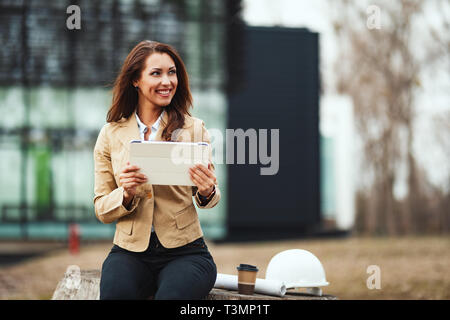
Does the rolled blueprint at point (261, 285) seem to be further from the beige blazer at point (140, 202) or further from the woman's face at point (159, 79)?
the woman's face at point (159, 79)

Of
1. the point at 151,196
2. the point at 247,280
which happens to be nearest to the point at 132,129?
the point at 151,196

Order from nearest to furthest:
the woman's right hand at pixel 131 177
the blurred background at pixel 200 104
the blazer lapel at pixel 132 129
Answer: the woman's right hand at pixel 131 177 < the blazer lapel at pixel 132 129 < the blurred background at pixel 200 104

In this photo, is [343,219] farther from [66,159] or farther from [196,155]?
[196,155]

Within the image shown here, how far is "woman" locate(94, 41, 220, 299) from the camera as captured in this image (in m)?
2.91

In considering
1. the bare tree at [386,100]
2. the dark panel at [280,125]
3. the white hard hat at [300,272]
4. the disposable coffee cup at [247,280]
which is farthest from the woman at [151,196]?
the bare tree at [386,100]

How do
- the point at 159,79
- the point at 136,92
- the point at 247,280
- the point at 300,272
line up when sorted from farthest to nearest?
the point at 300,272 < the point at 247,280 < the point at 136,92 < the point at 159,79

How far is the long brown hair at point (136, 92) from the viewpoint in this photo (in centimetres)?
318

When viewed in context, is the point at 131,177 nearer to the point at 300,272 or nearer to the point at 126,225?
the point at 126,225

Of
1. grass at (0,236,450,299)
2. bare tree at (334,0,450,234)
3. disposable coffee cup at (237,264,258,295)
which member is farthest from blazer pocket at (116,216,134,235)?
bare tree at (334,0,450,234)

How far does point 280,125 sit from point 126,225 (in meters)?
16.9

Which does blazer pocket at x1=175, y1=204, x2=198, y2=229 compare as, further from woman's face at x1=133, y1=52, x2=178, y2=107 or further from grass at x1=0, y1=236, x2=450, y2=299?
grass at x1=0, y1=236, x2=450, y2=299

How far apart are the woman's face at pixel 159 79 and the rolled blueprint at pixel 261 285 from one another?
44.0 inches

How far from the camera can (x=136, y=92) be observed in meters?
3.32
